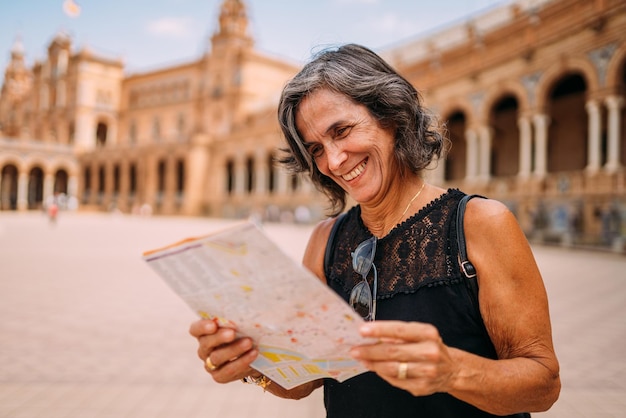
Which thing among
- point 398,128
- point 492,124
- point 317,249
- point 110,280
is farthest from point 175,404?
point 492,124

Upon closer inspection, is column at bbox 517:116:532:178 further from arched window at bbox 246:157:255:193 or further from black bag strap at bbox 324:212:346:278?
arched window at bbox 246:157:255:193

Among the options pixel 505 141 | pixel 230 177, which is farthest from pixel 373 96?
pixel 230 177

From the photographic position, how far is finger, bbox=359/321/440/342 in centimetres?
99

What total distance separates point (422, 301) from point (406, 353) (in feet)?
1.25

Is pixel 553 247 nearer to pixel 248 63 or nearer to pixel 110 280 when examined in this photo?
pixel 110 280

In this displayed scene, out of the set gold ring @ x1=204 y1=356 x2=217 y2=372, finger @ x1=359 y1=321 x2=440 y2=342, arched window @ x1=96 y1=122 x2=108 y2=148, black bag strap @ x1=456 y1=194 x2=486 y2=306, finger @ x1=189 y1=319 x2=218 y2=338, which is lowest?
gold ring @ x1=204 y1=356 x2=217 y2=372

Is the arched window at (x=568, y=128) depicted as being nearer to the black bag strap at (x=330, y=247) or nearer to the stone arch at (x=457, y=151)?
the stone arch at (x=457, y=151)

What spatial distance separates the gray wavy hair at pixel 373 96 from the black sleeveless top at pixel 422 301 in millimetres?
218

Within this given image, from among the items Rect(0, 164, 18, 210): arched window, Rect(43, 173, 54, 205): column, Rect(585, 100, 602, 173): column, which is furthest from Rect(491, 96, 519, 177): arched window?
Rect(0, 164, 18, 210): arched window

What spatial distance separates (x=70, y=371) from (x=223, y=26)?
2046 inches

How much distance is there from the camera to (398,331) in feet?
3.25

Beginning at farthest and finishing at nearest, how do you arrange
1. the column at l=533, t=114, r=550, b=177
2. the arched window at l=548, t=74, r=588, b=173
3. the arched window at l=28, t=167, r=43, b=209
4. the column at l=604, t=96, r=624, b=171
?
the arched window at l=28, t=167, r=43, b=209 < the arched window at l=548, t=74, r=588, b=173 < the column at l=533, t=114, r=550, b=177 < the column at l=604, t=96, r=624, b=171

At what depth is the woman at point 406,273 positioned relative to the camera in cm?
112

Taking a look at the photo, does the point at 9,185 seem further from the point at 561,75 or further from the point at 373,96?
the point at 373,96
